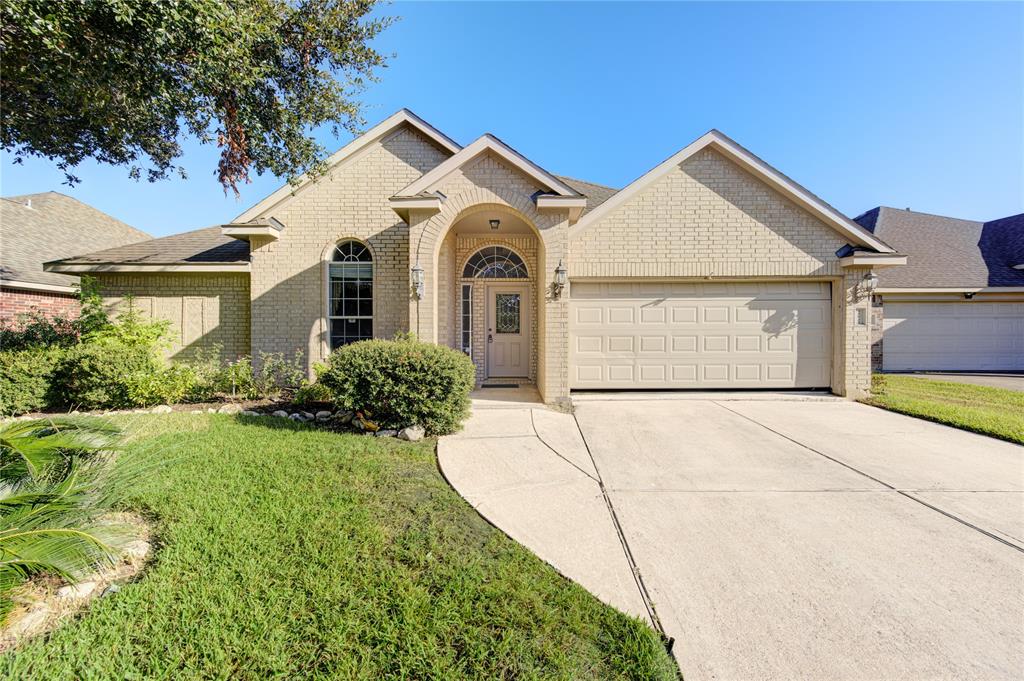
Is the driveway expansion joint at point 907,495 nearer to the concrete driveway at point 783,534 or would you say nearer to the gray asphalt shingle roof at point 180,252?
the concrete driveway at point 783,534

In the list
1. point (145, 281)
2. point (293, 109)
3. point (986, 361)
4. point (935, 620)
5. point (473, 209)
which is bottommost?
point (935, 620)

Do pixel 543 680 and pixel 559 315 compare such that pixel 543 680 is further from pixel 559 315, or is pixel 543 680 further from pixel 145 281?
pixel 145 281

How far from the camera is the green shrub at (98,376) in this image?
23.3 ft

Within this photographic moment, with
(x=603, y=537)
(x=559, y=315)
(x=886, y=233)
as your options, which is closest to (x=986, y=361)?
(x=886, y=233)

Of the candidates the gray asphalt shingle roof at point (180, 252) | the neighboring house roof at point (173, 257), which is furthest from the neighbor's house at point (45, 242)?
the gray asphalt shingle roof at point (180, 252)

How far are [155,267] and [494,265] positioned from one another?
762cm

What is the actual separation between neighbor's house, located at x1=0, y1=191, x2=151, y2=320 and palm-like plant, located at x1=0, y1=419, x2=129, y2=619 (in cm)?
877

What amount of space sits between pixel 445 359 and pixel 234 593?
3850 millimetres

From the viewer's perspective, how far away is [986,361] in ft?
44.2

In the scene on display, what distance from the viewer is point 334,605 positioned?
2.43 metres

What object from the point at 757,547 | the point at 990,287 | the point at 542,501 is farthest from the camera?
the point at 990,287

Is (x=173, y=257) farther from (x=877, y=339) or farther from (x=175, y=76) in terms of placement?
(x=877, y=339)

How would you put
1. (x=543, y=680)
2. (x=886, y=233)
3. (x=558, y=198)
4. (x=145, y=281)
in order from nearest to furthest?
(x=543, y=680) → (x=558, y=198) → (x=145, y=281) → (x=886, y=233)

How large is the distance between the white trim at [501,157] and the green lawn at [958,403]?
7.45 m
